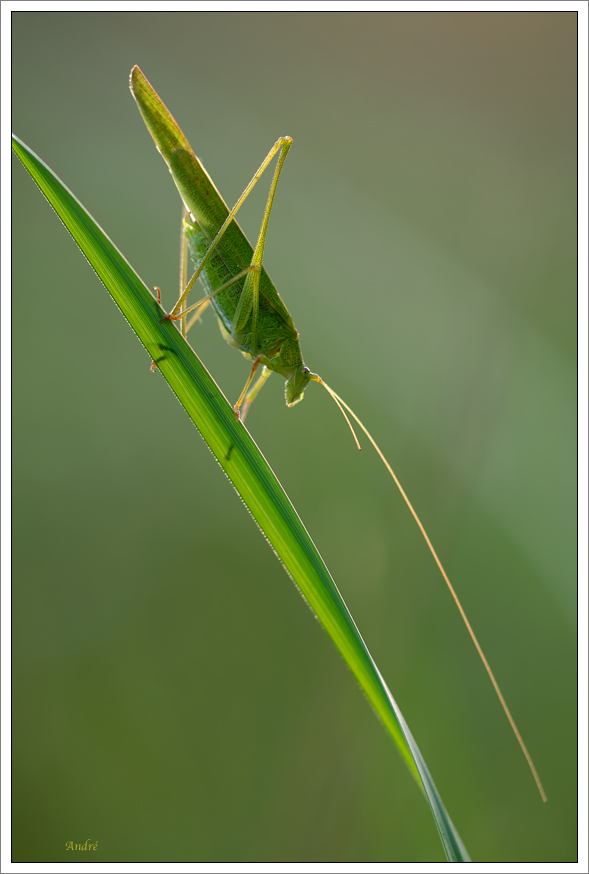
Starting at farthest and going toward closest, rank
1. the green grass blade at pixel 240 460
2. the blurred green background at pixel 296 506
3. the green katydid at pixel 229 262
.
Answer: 1. the blurred green background at pixel 296 506
2. the green katydid at pixel 229 262
3. the green grass blade at pixel 240 460

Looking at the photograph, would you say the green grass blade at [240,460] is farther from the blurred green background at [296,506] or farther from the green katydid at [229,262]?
the blurred green background at [296,506]

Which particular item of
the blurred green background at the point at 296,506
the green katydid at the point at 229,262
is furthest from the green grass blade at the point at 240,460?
the blurred green background at the point at 296,506

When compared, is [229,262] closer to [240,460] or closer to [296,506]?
[240,460]

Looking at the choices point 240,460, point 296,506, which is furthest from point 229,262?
point 296,506

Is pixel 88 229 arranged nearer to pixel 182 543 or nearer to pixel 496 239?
pixel 182 543

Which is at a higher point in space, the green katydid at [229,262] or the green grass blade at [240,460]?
the green katydid at [229,262]

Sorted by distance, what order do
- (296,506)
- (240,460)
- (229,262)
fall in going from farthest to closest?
1. (296,506)
2. (229,262)
3. (240,460)

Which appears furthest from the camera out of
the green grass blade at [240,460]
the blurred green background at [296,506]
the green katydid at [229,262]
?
the blurred green background at [296,506]

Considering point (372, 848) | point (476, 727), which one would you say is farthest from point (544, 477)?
point (372, 848)
